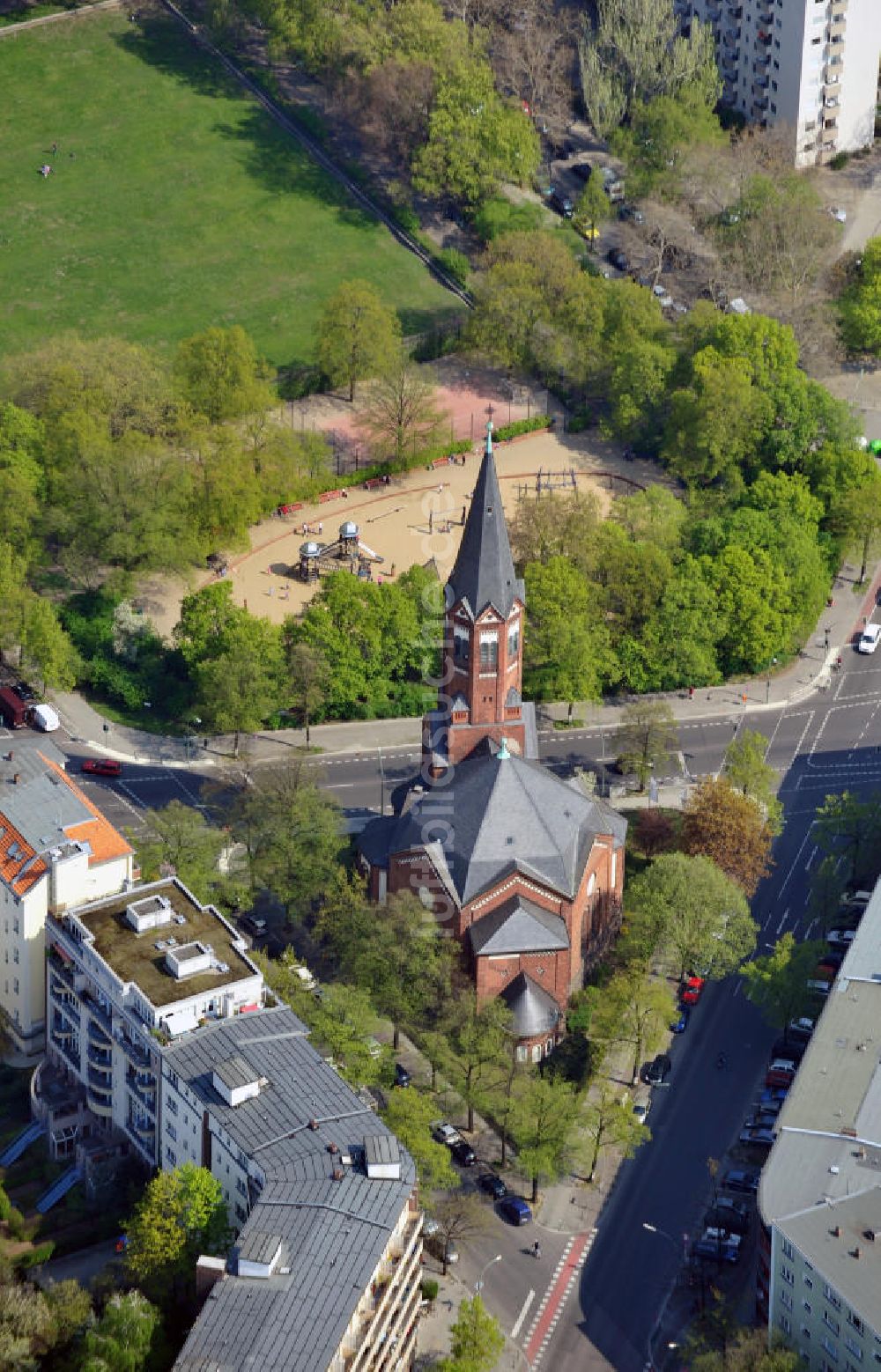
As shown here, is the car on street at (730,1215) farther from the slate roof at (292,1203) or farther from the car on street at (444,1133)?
the slate roof at (292,1203)

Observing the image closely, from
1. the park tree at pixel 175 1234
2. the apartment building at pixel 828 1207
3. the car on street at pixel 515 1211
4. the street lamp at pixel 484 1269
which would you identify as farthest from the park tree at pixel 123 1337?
the apartment building at pixel 828 1207

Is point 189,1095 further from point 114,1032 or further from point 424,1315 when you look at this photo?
point 424,1315

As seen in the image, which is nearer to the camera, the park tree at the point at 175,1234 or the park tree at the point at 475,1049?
the park tree at the point at 175,1234

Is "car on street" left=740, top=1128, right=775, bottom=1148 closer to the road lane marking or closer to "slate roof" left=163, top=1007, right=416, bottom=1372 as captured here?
the road lane marking

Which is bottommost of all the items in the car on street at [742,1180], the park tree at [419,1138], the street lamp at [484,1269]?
the car on street at [742,1180]

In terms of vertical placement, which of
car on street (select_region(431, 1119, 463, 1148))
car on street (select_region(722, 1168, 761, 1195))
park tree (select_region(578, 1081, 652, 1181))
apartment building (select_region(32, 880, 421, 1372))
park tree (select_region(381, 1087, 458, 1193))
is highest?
apartment building (select_region(32, 880, 421, 1372))

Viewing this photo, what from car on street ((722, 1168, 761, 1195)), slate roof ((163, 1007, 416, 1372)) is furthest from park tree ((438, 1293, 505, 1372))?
car on street ((722, 1168, 761, 1195))
